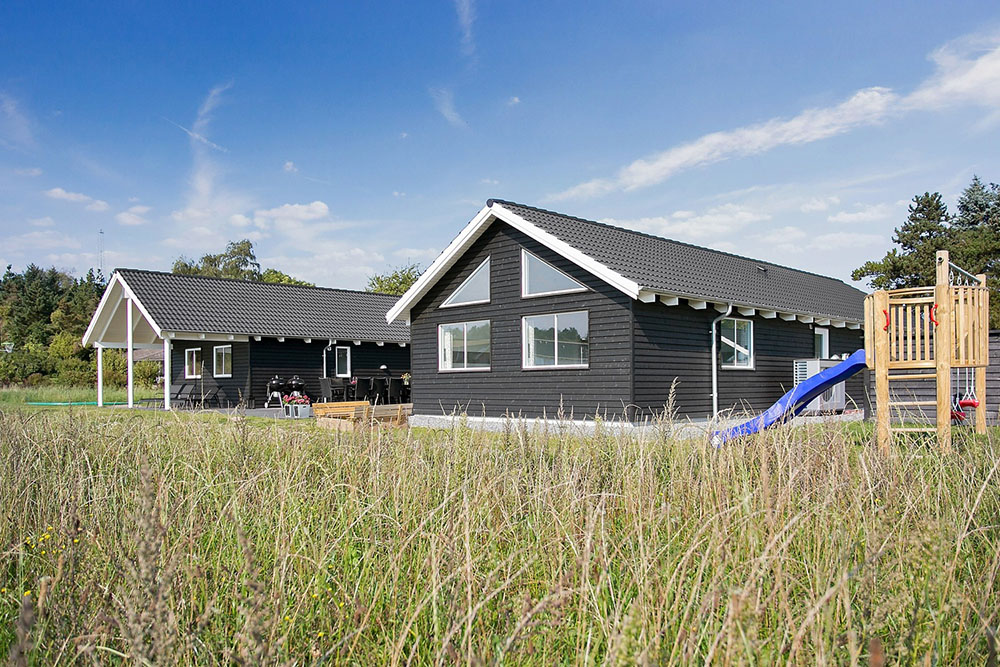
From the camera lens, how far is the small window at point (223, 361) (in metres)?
23.6

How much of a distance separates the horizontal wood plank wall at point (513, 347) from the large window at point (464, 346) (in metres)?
0.15

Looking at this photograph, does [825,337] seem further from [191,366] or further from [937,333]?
[191,366]

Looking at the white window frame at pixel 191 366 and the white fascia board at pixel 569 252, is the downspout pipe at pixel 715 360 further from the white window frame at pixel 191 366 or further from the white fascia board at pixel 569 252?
the white window frame at pixel 191 366

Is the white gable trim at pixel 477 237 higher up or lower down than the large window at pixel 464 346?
higher up

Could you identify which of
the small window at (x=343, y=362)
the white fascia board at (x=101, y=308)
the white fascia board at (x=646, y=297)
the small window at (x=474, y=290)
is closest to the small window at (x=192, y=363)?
the white fascia board at (x=101, y=308)

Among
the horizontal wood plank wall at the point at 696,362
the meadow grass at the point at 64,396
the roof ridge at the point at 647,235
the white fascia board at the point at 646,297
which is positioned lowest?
the meadow grass at the point at 64,396

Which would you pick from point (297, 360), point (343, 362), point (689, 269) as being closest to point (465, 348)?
point (689, 269)

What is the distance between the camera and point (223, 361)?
24031mm

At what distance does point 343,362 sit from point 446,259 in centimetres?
930

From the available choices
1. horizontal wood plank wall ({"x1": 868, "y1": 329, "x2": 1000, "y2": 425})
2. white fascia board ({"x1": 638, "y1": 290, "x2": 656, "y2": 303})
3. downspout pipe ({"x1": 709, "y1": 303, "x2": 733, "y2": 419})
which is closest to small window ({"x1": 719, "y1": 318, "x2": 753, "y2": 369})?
downspout pipe ({"x1": 709, "y1": 303, "x2": 733, "y2": 419})

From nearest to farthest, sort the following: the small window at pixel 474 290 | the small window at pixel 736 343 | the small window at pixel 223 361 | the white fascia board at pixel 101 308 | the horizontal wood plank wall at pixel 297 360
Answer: the small window at pixel 736 343 → the small window at pixel 474 290 → the white fascia board at pixel 101 308 → the horizontal wood plank wall at pixel 297 360 → the small window at pixel 223 361

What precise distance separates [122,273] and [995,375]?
21.7 meters

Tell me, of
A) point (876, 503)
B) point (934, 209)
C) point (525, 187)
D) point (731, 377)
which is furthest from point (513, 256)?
point (934, 209)

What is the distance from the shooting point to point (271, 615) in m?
2.41
